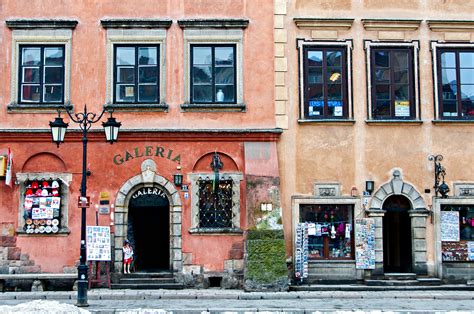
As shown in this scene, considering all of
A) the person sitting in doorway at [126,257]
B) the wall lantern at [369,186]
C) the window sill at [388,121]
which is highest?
the window sill at [388,121]

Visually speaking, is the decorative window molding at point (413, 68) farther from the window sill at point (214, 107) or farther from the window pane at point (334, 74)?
the window sill at point (214, 107)

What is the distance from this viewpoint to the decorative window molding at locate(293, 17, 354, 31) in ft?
75.0

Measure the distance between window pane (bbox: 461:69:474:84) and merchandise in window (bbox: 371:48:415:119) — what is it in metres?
1.57

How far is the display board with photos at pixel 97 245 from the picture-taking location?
21.5 metres

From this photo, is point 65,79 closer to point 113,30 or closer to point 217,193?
point 113,30

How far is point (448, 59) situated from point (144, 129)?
952cm

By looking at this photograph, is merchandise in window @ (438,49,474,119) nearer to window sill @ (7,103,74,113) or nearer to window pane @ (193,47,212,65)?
window pane @ (193,47,212,65)

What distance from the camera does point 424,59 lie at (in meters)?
23.0

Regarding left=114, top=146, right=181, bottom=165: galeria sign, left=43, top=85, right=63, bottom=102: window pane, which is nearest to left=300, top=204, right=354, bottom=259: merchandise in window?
left=114, top=146, right=181, bottom=165: galeria sign

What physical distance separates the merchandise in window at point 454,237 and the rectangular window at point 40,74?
12.1 m

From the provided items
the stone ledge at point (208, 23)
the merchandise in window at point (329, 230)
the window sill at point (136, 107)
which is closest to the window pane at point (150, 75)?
the window sill at point (136, 107)

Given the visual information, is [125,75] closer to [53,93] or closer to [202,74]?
[53,93]

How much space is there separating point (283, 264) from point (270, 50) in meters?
6.43

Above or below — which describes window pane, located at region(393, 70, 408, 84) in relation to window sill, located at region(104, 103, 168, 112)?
above
